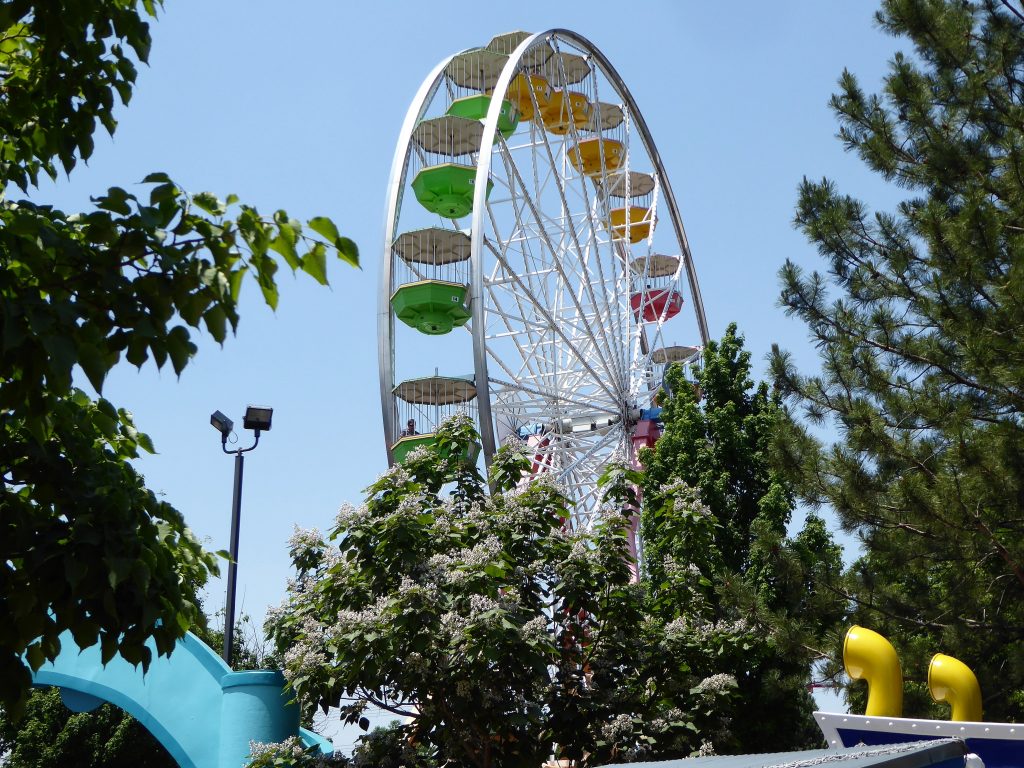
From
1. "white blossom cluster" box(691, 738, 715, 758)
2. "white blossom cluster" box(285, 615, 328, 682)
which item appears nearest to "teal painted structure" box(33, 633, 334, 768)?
"white blossom cluster" box(285, 615, 328, 682)

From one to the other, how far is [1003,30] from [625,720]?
25.2 ft

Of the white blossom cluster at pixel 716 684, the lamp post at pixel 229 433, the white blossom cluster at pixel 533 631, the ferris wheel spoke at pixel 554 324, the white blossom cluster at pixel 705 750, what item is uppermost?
the ferris wheel spoke at pixel 554 324

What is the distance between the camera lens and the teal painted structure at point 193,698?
37.5 ft

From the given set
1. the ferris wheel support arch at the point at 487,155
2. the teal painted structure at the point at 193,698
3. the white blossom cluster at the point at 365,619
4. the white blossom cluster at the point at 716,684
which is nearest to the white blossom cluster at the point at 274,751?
the teal painted structure at the point at 193,698

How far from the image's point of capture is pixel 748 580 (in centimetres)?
1256

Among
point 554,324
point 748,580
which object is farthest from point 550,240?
point 748,580

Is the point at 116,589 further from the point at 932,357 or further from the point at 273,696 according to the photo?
the point at 932,357

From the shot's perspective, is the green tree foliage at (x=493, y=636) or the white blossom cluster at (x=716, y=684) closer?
the green tree foliage at (x=493, y=636)

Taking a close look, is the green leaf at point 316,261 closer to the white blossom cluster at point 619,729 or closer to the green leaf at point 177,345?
the green leaf at point 177,345

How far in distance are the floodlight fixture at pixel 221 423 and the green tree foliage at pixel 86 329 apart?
1026 centimetres

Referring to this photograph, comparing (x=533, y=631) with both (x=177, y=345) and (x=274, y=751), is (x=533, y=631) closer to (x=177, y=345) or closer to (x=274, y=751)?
(x=274, y=751)

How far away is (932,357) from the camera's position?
38.0 feet

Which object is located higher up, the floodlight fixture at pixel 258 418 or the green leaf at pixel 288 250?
the floodlight fixture at pixel 258 418

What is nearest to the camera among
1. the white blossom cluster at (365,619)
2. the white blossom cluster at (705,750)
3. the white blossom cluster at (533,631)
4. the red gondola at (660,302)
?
the white blossom cluster at (533,631)
